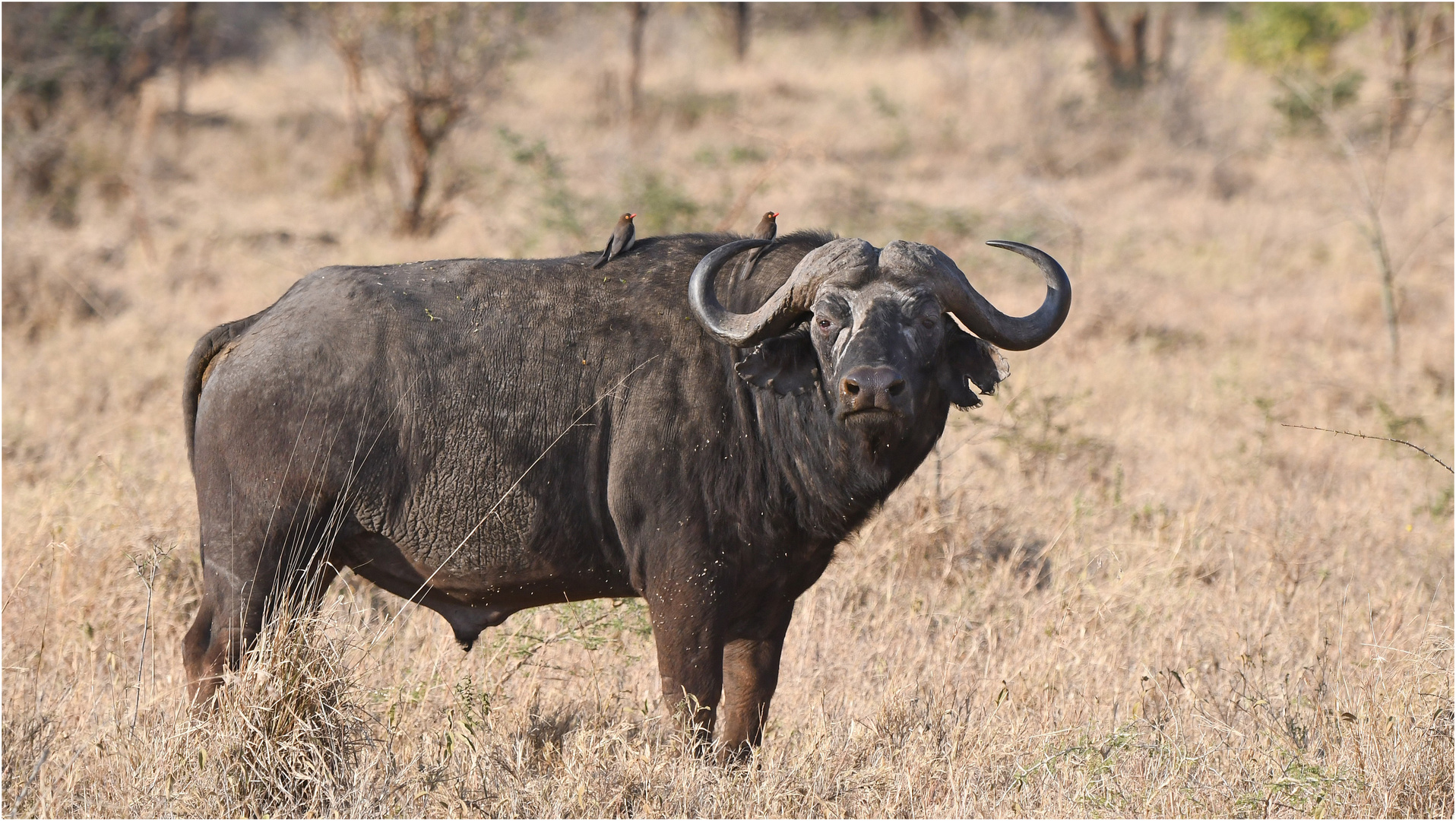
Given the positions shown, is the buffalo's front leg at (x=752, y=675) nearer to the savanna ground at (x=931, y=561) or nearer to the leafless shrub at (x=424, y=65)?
the savanna ground at (x=931, y=561)

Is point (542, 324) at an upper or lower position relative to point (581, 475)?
upper

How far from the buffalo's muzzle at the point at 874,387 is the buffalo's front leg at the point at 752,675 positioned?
3.29 ft

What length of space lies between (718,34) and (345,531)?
2593cm

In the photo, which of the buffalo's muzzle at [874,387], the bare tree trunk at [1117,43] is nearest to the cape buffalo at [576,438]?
the buffalo's muzzle at [874,387]

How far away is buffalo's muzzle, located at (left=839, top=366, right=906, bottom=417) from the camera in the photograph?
358 centimetres

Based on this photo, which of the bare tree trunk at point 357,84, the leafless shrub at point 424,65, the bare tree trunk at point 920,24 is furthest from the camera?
the bare tree trunk at point 920,24

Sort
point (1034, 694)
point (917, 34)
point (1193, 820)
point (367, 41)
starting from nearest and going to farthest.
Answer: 1. point (1193, 820)
2. point (1034, 694)
3. point (367, 41)
4. point (917, 34)

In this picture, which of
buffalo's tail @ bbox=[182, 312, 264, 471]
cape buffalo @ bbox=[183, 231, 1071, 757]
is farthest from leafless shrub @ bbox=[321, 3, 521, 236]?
cape buffalo @ bbox=[183, 231, 1071, 757]

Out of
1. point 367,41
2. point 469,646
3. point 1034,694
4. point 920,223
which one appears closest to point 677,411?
point 469,646

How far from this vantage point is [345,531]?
4207mm

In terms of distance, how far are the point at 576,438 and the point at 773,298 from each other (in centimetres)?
78

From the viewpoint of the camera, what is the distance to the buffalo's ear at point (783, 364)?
3941mm

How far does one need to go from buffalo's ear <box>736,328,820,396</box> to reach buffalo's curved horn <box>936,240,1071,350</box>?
1.45 feet

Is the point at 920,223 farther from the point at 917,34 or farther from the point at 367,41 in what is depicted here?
the point at 917,34
